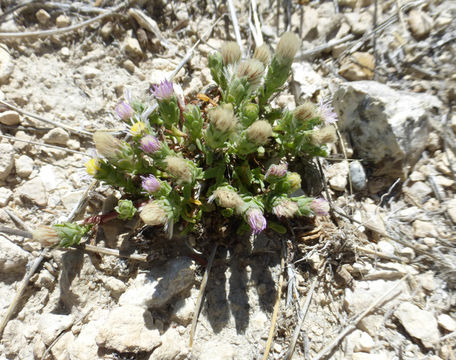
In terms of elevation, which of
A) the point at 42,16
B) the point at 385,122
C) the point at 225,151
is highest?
the point at 42,16

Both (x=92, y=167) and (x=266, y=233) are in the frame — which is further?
(x=266, y=233)

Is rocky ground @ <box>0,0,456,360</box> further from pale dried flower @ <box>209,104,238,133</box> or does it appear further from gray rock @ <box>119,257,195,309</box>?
pale dried flower @ <box>209,104,238,133</box>

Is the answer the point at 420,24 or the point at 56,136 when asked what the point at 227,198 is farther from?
the point at 420,24

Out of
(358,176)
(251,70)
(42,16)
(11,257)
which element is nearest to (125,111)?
(251,70)

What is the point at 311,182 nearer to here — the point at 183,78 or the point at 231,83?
the point at 231,83

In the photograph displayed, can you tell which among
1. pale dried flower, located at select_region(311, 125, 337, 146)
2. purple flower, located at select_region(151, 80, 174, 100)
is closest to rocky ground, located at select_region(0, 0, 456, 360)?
pale dried flower, located at select_region(311, 125, 337, 146)

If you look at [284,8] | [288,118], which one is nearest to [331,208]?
[288,118]

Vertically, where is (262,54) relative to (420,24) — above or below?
above

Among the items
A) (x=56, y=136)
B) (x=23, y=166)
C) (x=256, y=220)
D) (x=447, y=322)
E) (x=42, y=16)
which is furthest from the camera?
(x=42, y=16)
